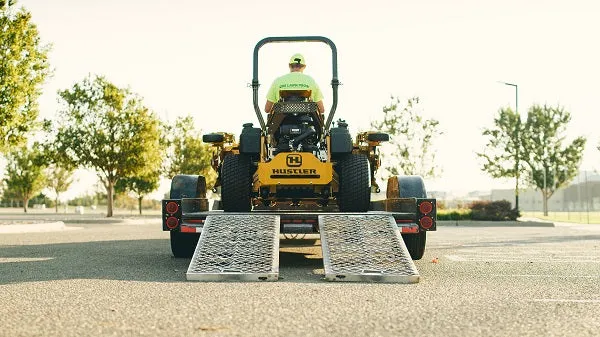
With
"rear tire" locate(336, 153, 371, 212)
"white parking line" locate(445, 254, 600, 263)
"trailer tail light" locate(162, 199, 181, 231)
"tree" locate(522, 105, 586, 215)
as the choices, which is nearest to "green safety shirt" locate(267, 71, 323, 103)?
"rear tire" locate(336, 153, 371, 212)

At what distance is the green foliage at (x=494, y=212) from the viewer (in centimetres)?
3186

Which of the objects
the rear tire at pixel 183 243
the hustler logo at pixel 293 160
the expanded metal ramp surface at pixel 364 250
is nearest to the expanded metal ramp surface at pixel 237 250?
the expanded metal ramp surface at pixel 364 250

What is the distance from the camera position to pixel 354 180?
30.1 ft

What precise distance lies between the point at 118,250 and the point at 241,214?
423 centimetres

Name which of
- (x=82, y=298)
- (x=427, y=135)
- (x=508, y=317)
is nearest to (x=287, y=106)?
(x=82, y=298)

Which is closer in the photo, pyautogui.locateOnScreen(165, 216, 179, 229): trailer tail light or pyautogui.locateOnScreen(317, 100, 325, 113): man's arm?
pyautogui.locateOnScreen(165, 216, 179, 229): trailer tail light

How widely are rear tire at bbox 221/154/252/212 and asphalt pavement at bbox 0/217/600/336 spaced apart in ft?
3.26

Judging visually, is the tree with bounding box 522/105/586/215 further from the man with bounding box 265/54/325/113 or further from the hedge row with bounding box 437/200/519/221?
the man with bounding box 265/54/325/113

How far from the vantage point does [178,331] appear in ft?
14.7

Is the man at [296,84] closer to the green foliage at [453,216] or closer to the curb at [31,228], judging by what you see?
the curb at [31,228]

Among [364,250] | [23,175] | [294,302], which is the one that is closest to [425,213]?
[364,250]

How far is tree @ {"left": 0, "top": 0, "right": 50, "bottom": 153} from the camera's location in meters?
21.5

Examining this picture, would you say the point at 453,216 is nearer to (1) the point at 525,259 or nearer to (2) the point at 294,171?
(1) the point at 525,259

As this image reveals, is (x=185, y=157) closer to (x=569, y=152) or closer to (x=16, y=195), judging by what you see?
(x=569, y=152)
